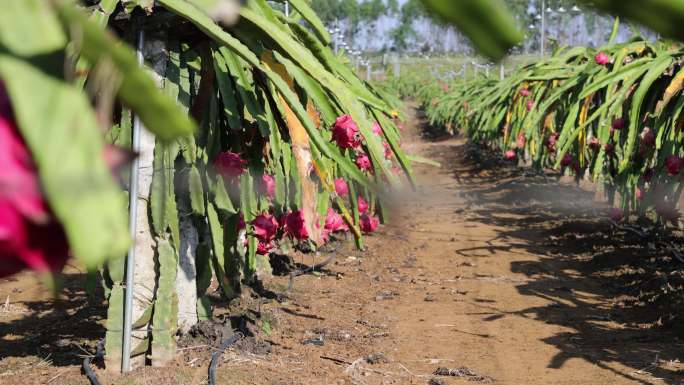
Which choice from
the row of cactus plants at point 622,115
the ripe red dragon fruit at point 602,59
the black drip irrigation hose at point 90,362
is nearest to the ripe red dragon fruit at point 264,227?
the black drip irrigation hose at point 90,362

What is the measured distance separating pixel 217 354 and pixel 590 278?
325 centimetres

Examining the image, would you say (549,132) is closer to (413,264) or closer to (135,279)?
(413,264)

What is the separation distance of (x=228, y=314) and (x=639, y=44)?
3.71 metres

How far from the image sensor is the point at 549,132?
26.6ft

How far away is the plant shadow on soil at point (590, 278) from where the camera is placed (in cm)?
404

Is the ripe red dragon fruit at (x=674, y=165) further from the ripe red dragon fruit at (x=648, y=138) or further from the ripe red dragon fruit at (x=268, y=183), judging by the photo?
the ripe red dragon fruit at (x=268, y=183)

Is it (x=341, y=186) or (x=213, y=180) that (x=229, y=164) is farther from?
(x=341, y=186)

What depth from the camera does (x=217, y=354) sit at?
3.37m

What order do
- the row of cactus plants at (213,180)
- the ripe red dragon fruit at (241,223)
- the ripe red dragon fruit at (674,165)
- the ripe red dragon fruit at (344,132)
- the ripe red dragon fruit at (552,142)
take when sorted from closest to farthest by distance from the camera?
the ripe red dragon fruit at (344,132) → the row of cactus plants at (213,180) → the ripe red dragon fruit at (241,223) → the ripe red dragon fruit at (674,165) → the ripe red dragon fruit at (552,142)

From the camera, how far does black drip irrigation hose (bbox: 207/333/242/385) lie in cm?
316

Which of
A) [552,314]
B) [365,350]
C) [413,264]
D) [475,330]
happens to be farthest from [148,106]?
[413,264]

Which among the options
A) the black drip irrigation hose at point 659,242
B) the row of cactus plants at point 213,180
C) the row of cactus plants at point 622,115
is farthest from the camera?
the black drip irrigation hose at point 659,242

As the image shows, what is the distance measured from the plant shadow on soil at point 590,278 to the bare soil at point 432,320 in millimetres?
14

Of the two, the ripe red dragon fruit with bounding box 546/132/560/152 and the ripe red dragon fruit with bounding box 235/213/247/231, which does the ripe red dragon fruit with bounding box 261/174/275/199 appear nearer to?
the ripe red dragon fruit with bounding box 235/213/247/231
